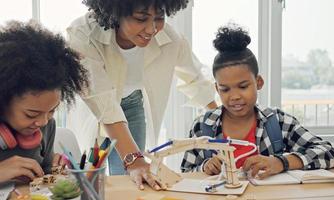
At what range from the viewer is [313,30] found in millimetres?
2504

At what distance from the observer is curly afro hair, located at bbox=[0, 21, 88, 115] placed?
1038mm

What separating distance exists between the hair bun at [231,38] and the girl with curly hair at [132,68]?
0.60ft

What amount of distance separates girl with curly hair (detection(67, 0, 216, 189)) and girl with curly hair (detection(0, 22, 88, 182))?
25 centimetres

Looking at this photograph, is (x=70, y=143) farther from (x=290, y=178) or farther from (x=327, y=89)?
(x=327, y=89)

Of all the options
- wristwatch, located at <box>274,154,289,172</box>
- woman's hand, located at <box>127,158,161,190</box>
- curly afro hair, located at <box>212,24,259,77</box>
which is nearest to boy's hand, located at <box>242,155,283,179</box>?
wristwatch, located at <box>274,154,289,172</box>

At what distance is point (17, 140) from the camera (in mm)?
1150

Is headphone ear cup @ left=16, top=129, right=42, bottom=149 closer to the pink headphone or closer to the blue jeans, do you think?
the pink headphone

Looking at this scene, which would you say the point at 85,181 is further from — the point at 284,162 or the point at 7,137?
the point at 284,162

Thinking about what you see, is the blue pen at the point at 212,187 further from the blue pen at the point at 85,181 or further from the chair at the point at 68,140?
the chair at the point at 68,140

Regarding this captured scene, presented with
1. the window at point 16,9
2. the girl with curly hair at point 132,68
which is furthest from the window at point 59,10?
the girl with curly hair at point 132,68

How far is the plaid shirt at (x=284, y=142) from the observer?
1.27m

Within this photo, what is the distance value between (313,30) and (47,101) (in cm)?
187

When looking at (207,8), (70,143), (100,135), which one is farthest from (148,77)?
(207,8)

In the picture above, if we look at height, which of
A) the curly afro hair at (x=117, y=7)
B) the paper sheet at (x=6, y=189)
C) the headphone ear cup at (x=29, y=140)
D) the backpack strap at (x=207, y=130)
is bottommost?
the paper sheet at (x=6, y=189)
